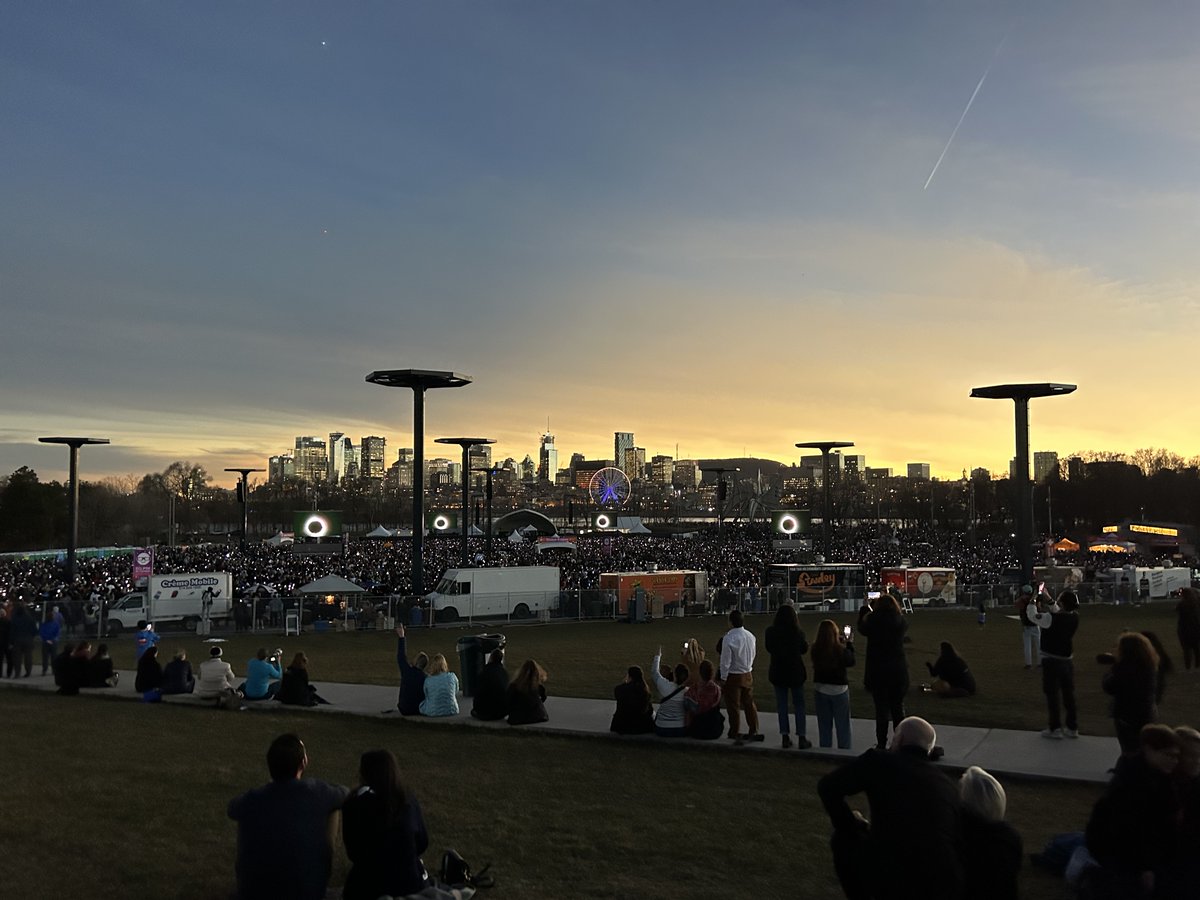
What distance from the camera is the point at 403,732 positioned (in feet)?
41.0

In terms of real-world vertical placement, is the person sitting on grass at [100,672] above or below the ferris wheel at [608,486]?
below

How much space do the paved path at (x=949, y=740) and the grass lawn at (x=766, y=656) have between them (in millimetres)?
964

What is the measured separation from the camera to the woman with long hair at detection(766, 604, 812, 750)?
34.7 feet

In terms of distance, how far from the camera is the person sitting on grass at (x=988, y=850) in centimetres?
431

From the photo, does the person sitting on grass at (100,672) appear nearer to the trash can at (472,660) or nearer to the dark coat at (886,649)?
the trash can at (472,660)

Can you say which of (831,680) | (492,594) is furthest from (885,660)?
(492,594)

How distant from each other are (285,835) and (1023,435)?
152ft

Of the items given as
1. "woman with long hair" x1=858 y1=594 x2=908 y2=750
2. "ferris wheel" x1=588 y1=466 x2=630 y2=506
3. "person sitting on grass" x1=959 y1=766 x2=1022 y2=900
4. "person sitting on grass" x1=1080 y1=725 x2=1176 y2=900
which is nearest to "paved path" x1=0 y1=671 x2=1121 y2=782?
"woman with long hair" x1=858 y1=594 x2=908 y2=750

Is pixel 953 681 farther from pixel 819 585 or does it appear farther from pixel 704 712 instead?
pixel 819 585

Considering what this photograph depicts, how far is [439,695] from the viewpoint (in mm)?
13281

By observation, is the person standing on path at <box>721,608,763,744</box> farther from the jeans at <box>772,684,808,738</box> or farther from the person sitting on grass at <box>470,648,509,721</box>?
the person sitting on grass at <box>470,648,509,721</box>

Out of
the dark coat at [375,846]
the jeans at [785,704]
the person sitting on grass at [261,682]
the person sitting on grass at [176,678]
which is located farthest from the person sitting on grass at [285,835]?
the person sitting on grass at [176,678]

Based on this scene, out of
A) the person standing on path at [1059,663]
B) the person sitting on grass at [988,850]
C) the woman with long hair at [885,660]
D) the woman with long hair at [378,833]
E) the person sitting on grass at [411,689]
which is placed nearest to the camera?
the person sitting on grass at [988,850]

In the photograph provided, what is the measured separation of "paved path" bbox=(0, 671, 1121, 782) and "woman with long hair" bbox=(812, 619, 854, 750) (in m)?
0.23
